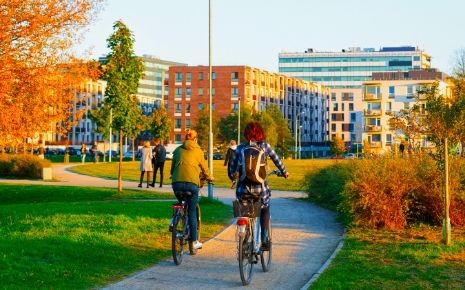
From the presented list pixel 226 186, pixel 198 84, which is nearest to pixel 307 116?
pixel 198 84

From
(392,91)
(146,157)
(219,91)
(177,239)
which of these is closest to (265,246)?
(177,239)

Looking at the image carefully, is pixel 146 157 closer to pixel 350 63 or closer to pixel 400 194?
pixel 400 194

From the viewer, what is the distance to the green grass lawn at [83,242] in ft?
31.4

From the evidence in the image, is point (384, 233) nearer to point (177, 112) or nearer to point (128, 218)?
point (128, 218)

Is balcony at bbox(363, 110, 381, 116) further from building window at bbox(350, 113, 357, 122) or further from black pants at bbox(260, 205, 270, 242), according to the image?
black pants at bbox(260, 205, 270, 242)

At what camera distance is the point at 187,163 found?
11.3 meters

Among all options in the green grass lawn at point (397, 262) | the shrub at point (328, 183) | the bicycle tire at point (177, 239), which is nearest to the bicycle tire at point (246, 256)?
the green grass lawn at point (397, 262)

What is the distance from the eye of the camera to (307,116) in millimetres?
158000

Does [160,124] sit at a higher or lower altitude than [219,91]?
lower

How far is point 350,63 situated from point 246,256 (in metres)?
193

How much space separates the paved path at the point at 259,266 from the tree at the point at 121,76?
10.3 metres

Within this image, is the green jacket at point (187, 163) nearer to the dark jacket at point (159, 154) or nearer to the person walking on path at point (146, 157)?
the person walking on path at point (146, 157)

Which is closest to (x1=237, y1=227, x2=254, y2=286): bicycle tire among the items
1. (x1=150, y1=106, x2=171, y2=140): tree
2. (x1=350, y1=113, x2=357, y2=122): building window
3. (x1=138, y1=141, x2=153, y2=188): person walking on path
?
(x1=138, y1=141, x2=153, y2=188): person walking on path

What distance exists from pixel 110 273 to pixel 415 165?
8120 mm
